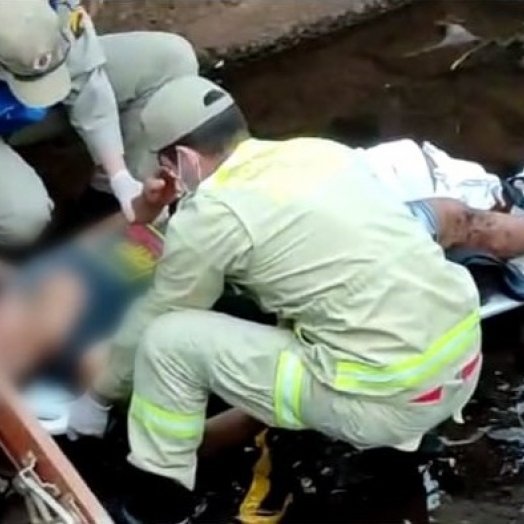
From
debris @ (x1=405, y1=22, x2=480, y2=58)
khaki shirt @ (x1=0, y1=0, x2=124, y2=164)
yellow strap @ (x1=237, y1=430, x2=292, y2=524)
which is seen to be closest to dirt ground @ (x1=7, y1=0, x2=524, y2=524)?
debris @ (x1=405, y1=22, x2=480, y2=58)

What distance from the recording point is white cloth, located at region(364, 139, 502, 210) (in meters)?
4.27

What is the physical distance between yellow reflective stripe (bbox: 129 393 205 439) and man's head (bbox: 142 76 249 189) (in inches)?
19.7

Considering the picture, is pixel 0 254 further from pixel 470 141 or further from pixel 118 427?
pixel 470 141

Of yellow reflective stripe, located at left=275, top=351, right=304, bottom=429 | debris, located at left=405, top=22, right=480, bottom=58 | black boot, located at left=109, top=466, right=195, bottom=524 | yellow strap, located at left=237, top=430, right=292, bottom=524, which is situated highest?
yellow reflective stripe, located at left=275, top=351, right=304, bottom=429

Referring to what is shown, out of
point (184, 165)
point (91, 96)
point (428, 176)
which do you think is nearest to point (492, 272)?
point (428, 176)

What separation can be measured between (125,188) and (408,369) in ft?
3.96

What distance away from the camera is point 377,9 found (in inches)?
246

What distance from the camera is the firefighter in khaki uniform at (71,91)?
13.7 feet

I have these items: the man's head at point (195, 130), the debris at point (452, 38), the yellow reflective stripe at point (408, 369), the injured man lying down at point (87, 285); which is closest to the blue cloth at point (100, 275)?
the injured man lying down at point (87, 285)

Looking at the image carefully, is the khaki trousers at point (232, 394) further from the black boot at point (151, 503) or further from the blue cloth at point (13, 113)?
the blue cloth at point (13, 113)

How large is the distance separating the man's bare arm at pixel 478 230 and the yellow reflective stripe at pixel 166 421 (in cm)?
81

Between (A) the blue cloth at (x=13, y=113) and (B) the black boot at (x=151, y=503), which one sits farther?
(A) the blue cloth at (x=13, y=113)

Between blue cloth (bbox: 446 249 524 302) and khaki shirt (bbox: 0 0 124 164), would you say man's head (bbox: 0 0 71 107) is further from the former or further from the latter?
blue cloth (bbox: 446 249 524 302)

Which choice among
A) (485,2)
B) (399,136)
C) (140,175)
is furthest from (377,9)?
(140,175)
